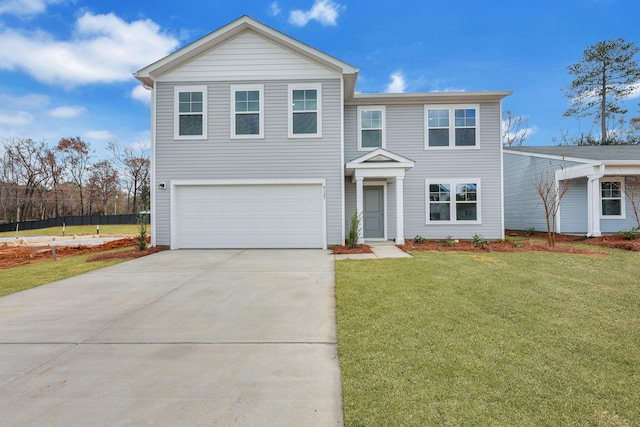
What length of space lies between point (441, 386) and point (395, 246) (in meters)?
8.31

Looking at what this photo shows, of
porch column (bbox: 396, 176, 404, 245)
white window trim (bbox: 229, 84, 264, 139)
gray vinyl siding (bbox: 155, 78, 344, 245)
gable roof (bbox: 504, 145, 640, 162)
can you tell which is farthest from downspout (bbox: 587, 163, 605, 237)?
white window trim (bbox: 229, 84, 264, 139)

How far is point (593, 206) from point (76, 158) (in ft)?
149

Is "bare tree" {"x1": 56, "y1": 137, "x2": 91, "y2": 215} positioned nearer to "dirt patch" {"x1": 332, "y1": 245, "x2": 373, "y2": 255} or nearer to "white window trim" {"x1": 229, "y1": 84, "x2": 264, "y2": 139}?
"white window trim" {"x1": 229, "y1": 84, "x2": 264, "y2": 139}

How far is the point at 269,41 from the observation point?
428 inches

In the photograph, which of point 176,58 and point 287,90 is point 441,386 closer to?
point 287,90

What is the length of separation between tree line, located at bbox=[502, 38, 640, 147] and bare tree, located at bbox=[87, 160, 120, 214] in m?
46.5

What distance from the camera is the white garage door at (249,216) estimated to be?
10836mm

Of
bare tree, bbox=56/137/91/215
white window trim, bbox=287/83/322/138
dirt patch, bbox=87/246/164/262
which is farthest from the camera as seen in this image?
bare tree, bbox=56/137/91/215

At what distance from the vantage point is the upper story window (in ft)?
35.8

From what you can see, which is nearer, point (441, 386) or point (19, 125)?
point (441, 386)

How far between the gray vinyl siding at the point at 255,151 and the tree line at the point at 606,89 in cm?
2624

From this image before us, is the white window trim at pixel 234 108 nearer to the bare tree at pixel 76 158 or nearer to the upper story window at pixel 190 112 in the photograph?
the upper story window at pixel 190 112

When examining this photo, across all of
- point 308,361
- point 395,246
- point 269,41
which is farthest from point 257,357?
point 269,41

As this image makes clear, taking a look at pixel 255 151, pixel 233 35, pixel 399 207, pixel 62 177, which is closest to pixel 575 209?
pixel 399 207
